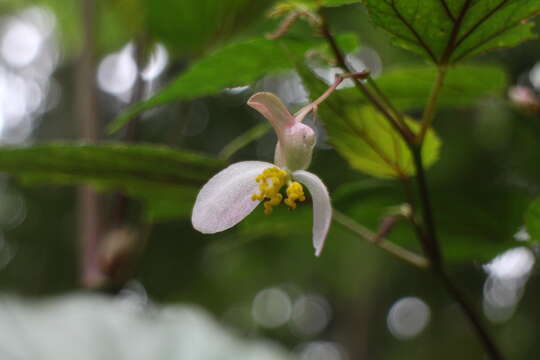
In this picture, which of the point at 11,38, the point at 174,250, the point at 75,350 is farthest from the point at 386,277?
the point at 11,38

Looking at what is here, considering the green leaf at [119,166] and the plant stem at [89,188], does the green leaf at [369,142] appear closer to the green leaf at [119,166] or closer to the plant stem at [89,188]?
the green leaf at [119,166]

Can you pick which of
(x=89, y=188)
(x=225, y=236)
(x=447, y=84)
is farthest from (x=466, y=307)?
(x=225, y=236)

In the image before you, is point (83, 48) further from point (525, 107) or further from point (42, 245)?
point (42, 245)

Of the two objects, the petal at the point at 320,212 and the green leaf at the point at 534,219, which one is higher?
the green leaf at the point at 534,219

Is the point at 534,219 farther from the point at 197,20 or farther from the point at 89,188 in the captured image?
the point at 89,188

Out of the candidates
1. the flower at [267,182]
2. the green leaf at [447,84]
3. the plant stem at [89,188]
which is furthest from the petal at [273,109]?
the plant stem at [89,188]
